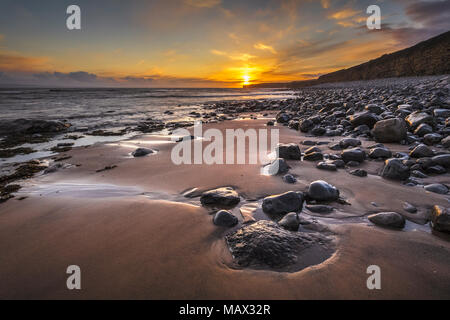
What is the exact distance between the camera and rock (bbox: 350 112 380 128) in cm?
527

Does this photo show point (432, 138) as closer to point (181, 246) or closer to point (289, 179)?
point (289, 179)

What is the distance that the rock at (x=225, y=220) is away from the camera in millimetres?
1896

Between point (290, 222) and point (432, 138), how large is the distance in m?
4.12

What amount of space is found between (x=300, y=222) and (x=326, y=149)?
2.84 metres

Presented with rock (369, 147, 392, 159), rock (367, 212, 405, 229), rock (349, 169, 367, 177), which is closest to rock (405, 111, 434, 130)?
rock (369, 147, 392, 159)

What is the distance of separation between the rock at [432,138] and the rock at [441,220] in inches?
127

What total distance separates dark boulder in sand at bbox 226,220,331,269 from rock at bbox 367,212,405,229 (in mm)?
539

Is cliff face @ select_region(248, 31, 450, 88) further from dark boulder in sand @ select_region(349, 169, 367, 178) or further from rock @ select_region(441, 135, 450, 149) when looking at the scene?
dark boulder in sand @ select_region(349, 169, 367, 178)

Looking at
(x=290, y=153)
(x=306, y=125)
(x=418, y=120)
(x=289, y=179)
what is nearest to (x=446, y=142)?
(x=418, y=120)

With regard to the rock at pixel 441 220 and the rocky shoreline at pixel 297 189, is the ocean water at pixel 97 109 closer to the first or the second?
the rocky shoreline at pixel 297 189

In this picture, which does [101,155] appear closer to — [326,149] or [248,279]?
[248,279]

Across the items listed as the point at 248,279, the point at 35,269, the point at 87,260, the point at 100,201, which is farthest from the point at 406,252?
the point at 100,201

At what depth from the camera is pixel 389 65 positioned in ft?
145

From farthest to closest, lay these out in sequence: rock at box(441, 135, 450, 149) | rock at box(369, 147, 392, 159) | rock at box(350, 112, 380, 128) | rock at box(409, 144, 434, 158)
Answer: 1. rock at box(350, 112, 380, 128)
2. rock at box(441, 135, 450, 149)
3. rock at box(369, 147, 392, 159)
4. rock at box(409, 144, 434, 158)
